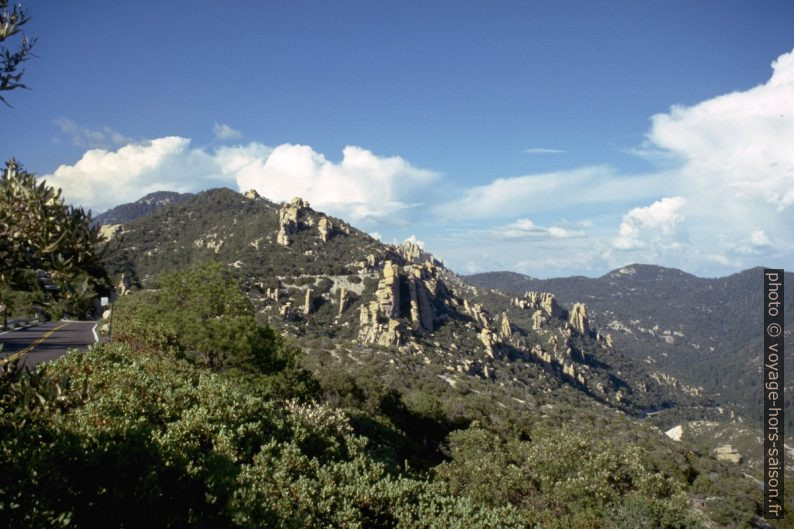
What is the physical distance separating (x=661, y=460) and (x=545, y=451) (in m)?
14.2

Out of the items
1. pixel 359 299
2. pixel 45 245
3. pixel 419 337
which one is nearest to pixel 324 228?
pixel 359 299

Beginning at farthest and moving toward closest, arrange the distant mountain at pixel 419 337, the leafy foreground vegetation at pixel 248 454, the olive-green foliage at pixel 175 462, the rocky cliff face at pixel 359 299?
the rocky cliff face at pixel 359 299 → the distant mountain at pixel 419 337 → the leafy foreground vegetation at pixel 248 454 → the olive-green foliage at pixel 175 462

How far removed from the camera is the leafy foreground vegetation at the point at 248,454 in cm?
508

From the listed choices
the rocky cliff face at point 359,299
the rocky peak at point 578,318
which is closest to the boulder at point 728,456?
the rocky cliff face at point 359,299

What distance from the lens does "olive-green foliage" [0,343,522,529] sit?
464cm

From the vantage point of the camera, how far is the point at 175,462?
20.9 ft

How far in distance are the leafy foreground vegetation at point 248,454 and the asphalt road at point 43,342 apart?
13.4 feet

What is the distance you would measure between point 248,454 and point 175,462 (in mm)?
3766

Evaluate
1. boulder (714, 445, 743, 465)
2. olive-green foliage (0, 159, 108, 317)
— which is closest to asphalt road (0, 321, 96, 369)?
olive-green foliage (0, 159, 108, 317)

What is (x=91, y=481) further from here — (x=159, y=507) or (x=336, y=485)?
(x=336, y=485)

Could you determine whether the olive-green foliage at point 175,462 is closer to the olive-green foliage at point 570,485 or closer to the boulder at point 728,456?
the olive-green foliage at point 570,485

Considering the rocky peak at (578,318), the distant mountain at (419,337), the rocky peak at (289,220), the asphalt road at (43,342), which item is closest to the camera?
the asphalt road at (43,342)

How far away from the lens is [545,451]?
20.9 metres

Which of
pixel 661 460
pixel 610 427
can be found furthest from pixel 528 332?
pixel 661 460
